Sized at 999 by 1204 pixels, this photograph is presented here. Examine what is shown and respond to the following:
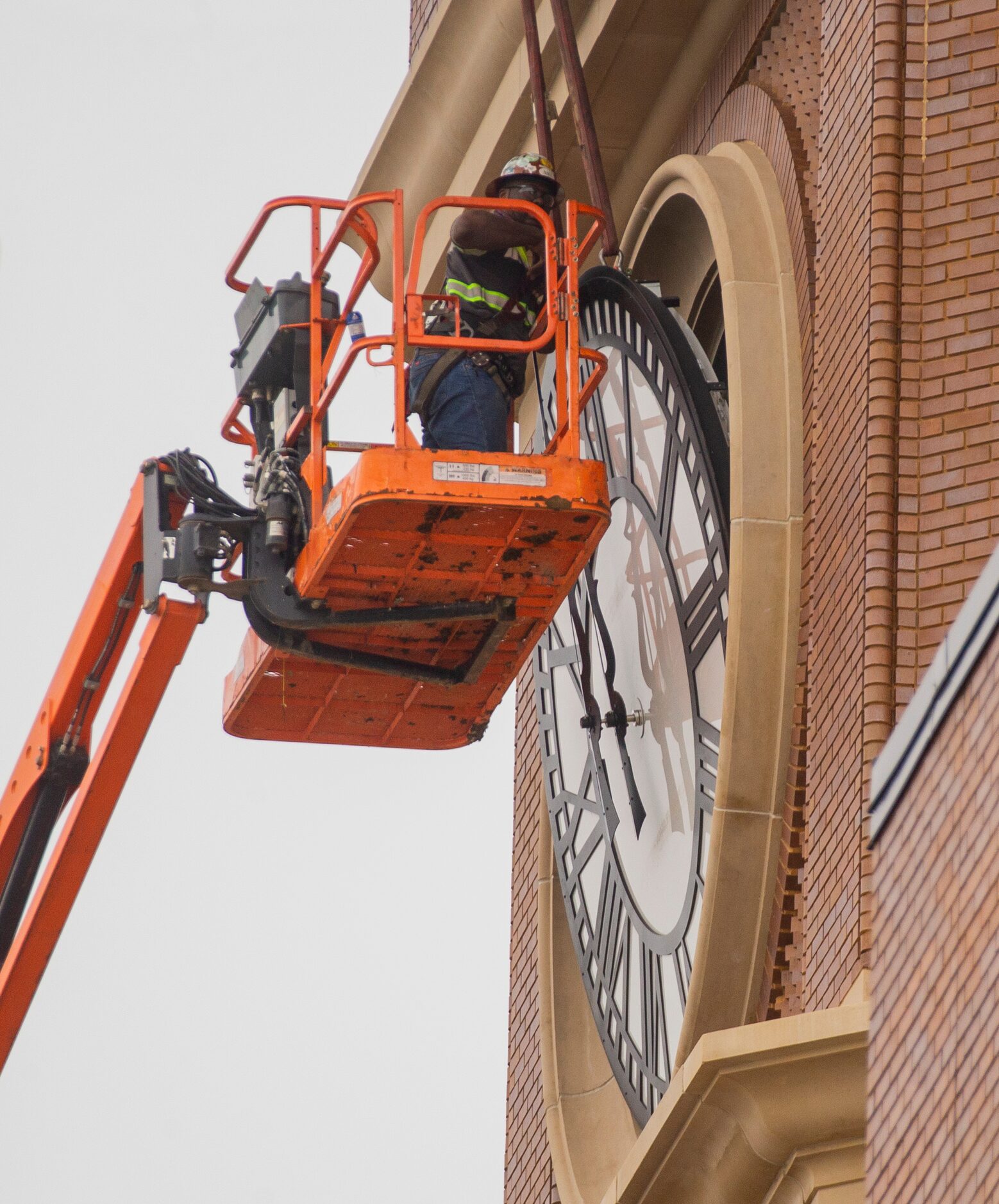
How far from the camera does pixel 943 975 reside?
9.22 meters

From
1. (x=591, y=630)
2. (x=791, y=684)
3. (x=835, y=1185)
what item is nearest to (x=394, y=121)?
(x=591, y=630)

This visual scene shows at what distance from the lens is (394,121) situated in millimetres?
22422

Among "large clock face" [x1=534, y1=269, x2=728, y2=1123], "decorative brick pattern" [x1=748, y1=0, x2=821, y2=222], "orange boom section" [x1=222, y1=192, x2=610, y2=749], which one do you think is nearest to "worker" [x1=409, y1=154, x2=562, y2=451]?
"orange boom section" [x1=222, y1=192, x2=610, y2=749]

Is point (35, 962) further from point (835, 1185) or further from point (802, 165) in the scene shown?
point (802, 165)

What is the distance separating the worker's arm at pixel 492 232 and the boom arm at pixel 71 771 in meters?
2.49

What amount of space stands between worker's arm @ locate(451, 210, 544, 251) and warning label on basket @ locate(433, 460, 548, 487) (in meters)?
1.76

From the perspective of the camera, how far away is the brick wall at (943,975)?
28.9 feet

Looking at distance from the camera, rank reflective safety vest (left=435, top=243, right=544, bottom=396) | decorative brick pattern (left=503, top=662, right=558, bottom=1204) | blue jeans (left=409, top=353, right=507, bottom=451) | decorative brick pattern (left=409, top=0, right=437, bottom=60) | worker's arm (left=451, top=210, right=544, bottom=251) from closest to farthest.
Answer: blue jeans (left=409, top=353, right=507, bottom=451)
worker's arm (left=451, top=210, right=544, bottom=251)
reflective safety vest (left=435, top=243, right=544, bottom=396)
decorative brick pattern (left=503, top=662, right=558, bottom=1204)
decorative brick pattern (left=409, top=0, right=437, bottom=60)

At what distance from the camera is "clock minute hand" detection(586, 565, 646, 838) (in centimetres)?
1667

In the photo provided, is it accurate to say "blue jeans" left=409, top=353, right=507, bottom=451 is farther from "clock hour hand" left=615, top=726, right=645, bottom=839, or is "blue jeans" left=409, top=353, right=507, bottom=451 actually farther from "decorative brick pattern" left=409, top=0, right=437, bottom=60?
"decorative brick pattern" left=409, top=0, right=437, bottom=60

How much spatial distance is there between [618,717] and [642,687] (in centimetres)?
25

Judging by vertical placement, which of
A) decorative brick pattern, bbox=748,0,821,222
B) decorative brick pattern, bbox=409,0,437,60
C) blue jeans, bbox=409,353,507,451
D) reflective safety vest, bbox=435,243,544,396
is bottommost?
blue jeans, bbox=409,353,507,451

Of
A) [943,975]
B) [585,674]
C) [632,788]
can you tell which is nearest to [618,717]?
[632,788]

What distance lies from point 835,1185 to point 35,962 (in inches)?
214
